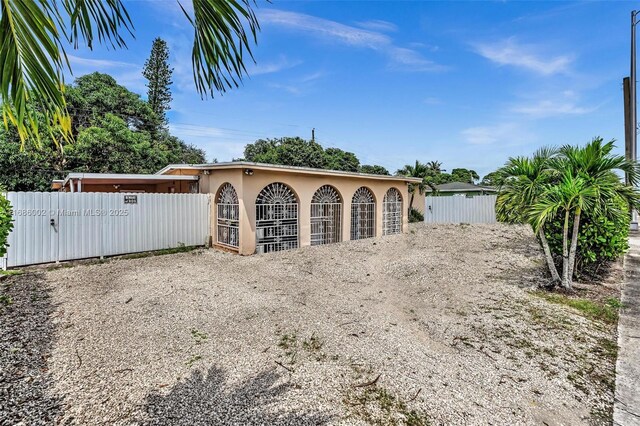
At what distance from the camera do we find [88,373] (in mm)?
3555

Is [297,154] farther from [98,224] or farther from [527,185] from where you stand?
[527,185]

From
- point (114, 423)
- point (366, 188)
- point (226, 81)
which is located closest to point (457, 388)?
point (114, 423)

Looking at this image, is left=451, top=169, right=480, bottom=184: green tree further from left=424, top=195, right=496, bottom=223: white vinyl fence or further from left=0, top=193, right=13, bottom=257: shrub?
left=0, top=193, right=13, bottom=257: shrub

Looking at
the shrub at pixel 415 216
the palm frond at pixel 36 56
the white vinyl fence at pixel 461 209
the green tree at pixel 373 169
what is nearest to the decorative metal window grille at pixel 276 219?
the palm frond at pixel 36 56

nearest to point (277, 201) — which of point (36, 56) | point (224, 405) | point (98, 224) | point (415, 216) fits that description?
point (98, 224)

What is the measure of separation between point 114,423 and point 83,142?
19085 millimetres

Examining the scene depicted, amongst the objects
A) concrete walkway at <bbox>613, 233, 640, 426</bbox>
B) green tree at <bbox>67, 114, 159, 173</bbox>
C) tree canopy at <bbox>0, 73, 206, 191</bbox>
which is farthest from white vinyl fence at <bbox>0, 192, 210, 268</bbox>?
concrete walkway at <bbox>613, 233, 640, 426</bbox>

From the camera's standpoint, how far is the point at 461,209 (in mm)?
21656

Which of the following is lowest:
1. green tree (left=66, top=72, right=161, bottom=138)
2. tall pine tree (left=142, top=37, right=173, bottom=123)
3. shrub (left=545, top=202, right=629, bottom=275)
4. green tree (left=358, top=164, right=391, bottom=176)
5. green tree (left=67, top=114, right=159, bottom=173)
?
shrub (left=545, top=202, right=629, bottom=275)

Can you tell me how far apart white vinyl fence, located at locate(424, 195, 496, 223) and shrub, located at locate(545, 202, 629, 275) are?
45.1 feet

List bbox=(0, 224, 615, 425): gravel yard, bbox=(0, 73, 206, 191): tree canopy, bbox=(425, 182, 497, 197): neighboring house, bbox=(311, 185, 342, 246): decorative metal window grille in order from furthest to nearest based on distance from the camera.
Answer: bbox=(425, 182, 497, 197): neighboring house
bbox=(0, 73, 206, 191): tree canopy
bbox=(311, 185, 342, 246): decorative metal window grille
bbox=(0, 224, 615, 425): gravel yard

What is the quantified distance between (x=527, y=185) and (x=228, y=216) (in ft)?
29.0

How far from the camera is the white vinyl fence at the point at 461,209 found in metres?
21.0

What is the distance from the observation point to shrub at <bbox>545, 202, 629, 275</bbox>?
7090 millimetres
